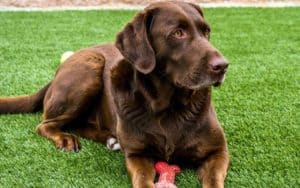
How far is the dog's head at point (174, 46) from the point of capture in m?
2.93

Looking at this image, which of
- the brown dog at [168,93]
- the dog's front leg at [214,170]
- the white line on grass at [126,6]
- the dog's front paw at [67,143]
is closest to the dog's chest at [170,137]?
the brown dog at [168,93]

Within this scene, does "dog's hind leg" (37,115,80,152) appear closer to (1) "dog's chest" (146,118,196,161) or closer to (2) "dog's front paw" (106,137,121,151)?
(2) "dog's front paw" (106,137,121,151)

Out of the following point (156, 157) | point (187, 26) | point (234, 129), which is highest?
point (187, 26)

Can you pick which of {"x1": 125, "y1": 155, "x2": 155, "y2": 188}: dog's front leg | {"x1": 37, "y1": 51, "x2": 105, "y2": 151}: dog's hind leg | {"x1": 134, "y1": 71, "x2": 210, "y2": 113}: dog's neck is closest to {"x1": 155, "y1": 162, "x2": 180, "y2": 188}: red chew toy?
{"x1": 125, "y1": 155, "x2": 155, "y2": 188}: dog's front leg

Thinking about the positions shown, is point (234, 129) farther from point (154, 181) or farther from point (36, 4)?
point (36, 4)

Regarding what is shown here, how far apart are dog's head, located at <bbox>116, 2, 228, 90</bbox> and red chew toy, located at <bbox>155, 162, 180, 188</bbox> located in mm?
462

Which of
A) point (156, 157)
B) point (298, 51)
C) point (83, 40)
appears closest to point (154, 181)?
point (156, 157)

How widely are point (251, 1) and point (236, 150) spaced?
655 cm

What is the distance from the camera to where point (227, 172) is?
10.4 ft

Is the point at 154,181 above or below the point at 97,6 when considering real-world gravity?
above

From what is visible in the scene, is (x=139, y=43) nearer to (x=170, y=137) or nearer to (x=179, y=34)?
(x=179, y=34)

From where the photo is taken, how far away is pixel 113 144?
3.57 m

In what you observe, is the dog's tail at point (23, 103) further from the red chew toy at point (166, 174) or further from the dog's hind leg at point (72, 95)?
the red chew toy at point (166, 174)

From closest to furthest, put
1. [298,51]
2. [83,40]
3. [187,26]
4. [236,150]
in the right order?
[187,26] < [236,150] < [298,51] < [83,40]
